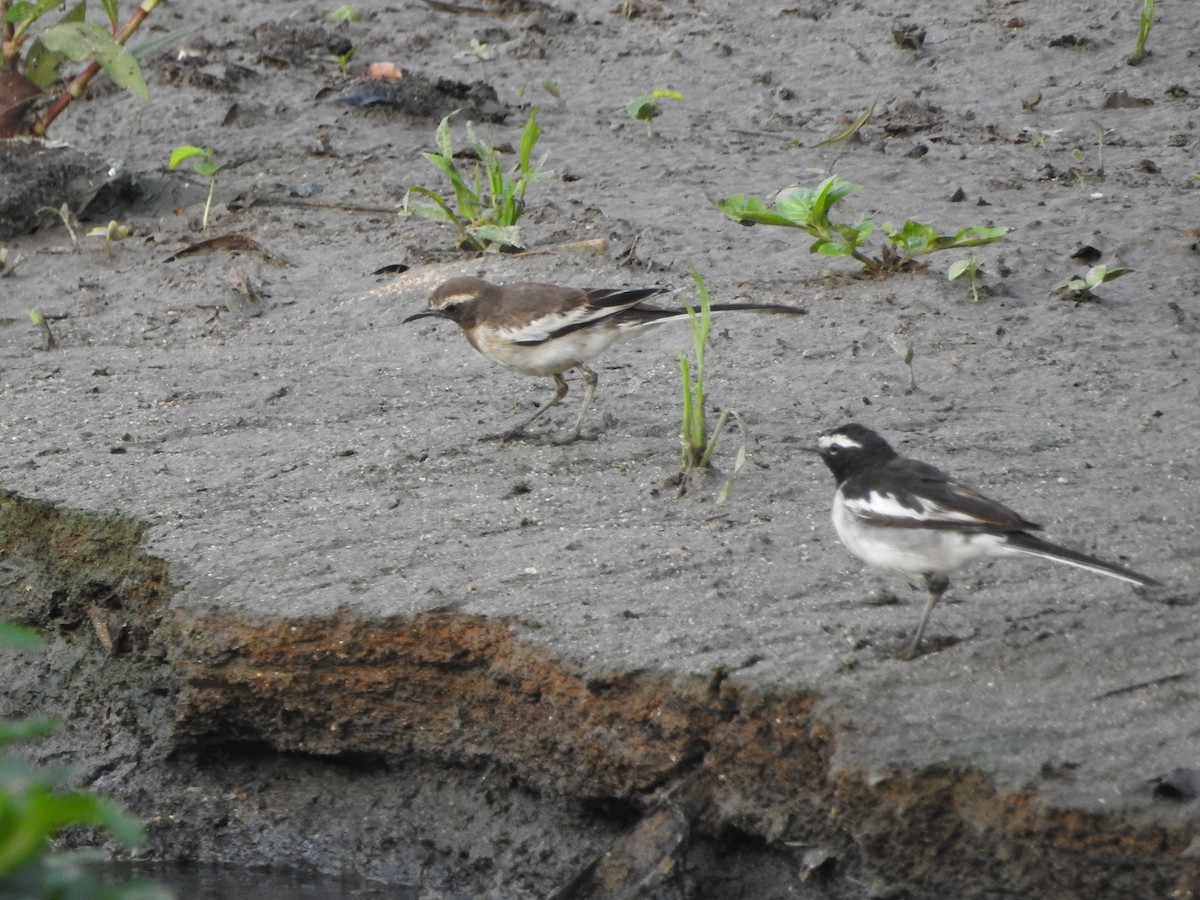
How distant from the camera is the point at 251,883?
482 centimetres

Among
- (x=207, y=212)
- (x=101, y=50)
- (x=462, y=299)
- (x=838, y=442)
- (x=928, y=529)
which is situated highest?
(x=101, y=50)

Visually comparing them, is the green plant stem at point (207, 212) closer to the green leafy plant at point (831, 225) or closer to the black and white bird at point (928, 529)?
the green leafy plant at point (831, 225)

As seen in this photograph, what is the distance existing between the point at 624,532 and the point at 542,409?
1506 millimetres

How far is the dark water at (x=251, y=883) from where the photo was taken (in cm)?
471

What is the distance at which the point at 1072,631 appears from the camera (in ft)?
14.9

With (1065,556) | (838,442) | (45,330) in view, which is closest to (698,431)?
(838,442)

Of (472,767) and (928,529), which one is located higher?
(928,529)

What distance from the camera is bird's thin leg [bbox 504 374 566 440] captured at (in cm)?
640

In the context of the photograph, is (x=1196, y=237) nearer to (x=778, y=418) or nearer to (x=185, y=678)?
(x=778, y=418)

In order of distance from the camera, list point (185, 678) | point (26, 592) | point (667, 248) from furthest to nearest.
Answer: point (667, 248), point (26, 592), point (185, 678)

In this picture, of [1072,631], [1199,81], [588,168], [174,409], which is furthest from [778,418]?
[1199,81]

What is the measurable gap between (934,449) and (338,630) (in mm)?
2687

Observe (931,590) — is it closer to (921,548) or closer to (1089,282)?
(921,548)

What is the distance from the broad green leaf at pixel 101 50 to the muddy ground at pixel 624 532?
3.38 ft
